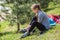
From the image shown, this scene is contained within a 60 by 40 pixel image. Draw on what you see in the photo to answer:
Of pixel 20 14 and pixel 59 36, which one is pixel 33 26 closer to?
pixel 59 36

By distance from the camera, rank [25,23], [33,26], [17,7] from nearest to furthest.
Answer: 1. [33,26]
2. [17,7]
3. [25,23]

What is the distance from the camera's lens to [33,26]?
408 inches

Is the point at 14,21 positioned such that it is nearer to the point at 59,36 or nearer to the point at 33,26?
the point at 33,26

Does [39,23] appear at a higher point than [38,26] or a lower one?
higher

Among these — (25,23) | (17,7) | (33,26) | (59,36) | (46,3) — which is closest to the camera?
(59,36)

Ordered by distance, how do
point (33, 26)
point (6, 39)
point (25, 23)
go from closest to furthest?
point (33, 26) < point (6, 39) < point (25, 23)

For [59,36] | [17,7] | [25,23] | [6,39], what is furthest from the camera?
[25,23]

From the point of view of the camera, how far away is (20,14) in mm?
13047

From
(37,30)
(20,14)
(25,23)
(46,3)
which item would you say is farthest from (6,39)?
(46,3)

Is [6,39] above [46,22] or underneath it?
underneath

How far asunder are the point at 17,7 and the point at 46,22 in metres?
2.72

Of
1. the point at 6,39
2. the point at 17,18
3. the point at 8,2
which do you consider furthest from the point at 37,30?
the point at 8,2

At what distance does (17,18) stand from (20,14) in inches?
10.0

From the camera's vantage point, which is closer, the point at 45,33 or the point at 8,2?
the point at 45,33
